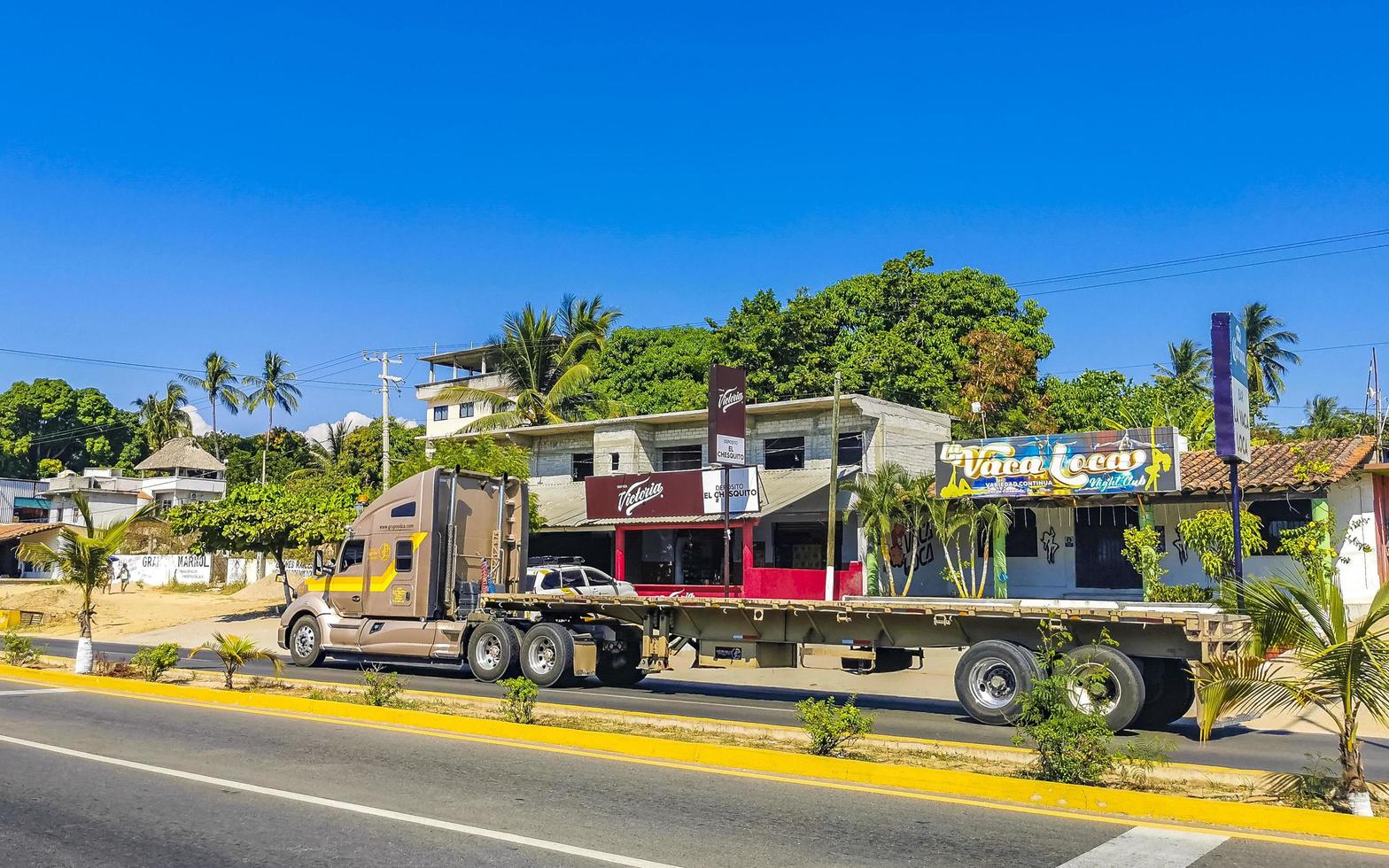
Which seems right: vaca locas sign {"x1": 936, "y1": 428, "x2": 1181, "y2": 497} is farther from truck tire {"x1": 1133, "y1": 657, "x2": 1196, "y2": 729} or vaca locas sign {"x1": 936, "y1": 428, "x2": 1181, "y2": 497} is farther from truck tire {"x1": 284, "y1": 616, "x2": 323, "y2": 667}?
truck tire {"x1": 284, "y1": 616, "x2": 323, "y2": 667}

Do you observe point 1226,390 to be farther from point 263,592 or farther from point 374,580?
point 263,592

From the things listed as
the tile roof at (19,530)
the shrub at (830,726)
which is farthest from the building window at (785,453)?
the tile roof at (19,530)

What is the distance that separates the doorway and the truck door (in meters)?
18.5

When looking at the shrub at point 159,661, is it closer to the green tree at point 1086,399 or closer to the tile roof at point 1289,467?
the tile roof at point 1289,467

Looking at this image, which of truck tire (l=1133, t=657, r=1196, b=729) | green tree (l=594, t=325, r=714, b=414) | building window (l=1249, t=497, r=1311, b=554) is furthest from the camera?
green tree (l=594, t=325, r=714, b=414)

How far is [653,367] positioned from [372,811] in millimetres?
43555

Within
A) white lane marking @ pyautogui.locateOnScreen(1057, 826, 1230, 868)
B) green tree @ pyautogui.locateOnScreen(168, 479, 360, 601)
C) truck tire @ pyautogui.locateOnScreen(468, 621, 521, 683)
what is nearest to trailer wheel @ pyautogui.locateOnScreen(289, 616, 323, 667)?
truck tire @ pyautogui.locateOnScreen(468, 621, 521, 683)

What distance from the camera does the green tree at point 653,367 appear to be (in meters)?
49.8

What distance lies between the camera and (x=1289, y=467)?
976 inches

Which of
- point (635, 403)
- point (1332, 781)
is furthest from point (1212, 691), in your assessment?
point (635, 403)

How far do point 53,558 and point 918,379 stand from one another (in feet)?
101

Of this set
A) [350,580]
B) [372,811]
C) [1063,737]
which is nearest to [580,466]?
[350,580]

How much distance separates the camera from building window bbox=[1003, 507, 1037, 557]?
29.4 m

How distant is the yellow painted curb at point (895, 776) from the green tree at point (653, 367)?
34998 mm
